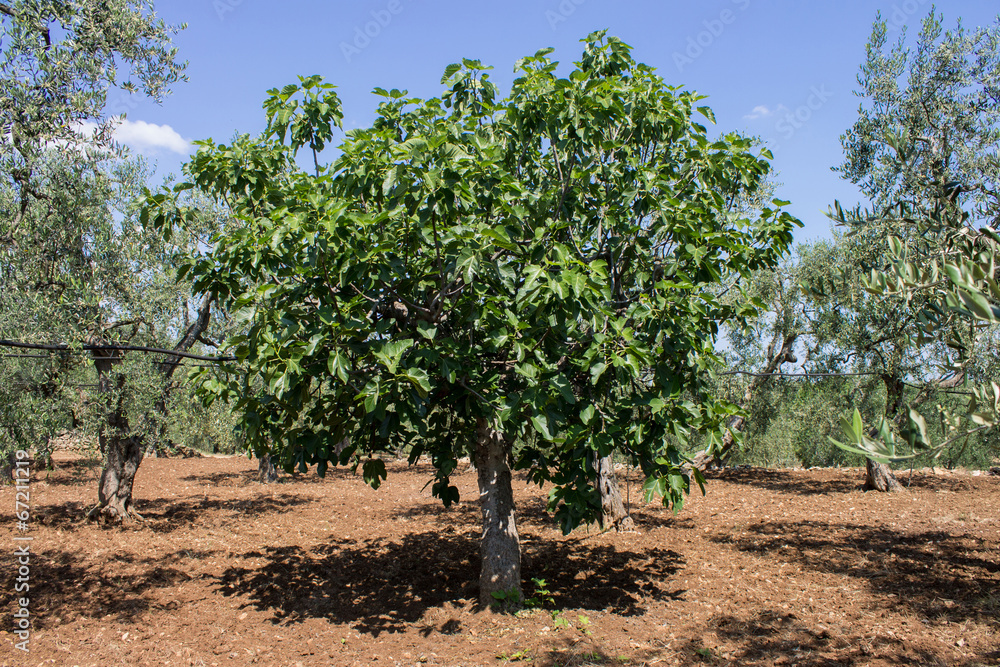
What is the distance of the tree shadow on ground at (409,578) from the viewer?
7.95m

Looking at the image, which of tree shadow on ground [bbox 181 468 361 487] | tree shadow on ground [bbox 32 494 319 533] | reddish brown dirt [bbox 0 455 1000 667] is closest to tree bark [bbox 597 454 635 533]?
reddish brown dirt [bbox 0 455 1000 667]

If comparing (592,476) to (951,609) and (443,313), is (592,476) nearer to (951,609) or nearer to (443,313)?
(443,313)

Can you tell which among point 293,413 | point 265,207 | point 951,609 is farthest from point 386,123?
point 951,609

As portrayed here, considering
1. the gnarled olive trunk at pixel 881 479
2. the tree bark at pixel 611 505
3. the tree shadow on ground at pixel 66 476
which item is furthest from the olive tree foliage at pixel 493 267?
the tree shadow on ground at pixel 66 476

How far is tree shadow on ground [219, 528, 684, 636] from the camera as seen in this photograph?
7.95m

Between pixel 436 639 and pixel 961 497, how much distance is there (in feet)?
47.6

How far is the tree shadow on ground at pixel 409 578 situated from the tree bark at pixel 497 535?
0.74m

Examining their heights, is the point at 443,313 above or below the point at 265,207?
below

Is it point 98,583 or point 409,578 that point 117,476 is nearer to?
point 98,583

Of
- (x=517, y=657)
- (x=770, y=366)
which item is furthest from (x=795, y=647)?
(x=770, y=366)

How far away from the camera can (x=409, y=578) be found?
30.1 feet

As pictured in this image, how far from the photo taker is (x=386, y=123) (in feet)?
22.3

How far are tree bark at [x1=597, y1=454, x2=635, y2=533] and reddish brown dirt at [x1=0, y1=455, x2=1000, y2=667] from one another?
408 mm

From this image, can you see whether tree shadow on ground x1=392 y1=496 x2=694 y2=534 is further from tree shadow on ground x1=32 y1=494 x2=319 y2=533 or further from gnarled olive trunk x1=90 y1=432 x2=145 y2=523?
gnarled olive trunk x1=90 y1=432 x2=145 y2=523
